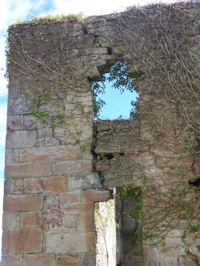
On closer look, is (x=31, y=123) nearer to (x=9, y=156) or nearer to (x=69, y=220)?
(x=9, y=156)

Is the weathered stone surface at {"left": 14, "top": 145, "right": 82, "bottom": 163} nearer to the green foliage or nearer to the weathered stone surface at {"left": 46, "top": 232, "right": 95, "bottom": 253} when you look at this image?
the weathered stone surface at {"left": 46, "top": 232, "right": 95, "bottom": 253}

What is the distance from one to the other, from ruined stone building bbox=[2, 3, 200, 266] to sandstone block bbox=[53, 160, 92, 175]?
1 cm

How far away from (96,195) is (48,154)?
3.09 ft

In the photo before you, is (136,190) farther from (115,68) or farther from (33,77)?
(33,77)

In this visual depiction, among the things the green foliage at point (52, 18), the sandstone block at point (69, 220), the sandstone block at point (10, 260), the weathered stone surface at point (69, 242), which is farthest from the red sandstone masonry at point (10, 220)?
the green foliage at point (52, 18)

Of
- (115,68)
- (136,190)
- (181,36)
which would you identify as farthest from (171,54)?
(136,190)

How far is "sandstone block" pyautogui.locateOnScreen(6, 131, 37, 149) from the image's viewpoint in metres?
5.26

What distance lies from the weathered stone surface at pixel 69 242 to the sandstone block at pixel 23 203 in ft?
1.49

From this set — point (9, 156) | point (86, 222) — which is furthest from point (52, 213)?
point (9, 156)

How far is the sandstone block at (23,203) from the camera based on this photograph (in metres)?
4.97

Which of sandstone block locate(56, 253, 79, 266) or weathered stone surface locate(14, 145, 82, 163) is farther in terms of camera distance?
weathered stone surface locate(14, 145, 82, 163)

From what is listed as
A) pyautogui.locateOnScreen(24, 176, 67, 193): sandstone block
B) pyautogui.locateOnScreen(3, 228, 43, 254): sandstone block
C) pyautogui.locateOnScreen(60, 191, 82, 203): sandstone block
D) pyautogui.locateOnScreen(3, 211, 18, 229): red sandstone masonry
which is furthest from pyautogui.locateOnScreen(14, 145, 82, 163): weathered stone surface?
pyautogui.locateOnScreen(3, 228, 43, 254): sandstone block

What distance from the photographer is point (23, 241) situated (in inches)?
191

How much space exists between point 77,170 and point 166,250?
1612 millimetres
